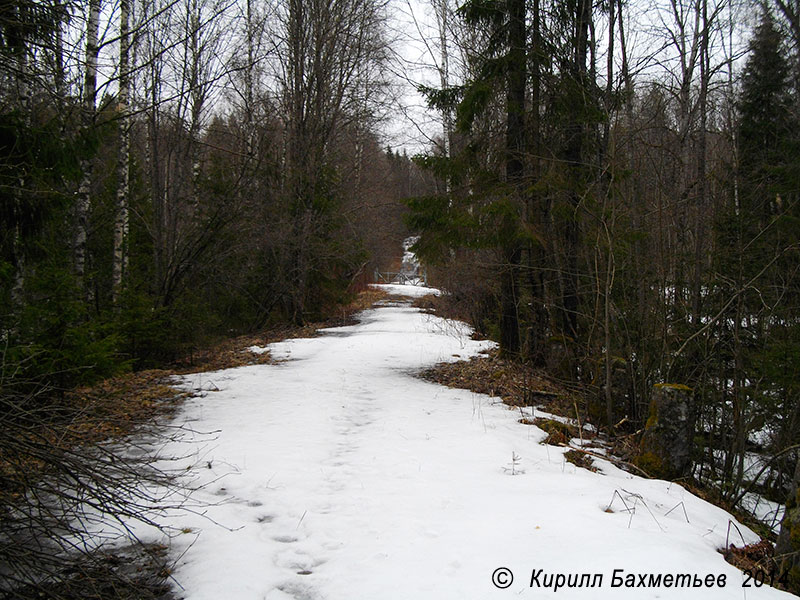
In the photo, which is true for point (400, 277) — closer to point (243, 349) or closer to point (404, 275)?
point (404, 275)

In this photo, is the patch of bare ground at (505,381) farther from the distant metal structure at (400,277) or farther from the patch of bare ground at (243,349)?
the distant metal structure at (400,277)

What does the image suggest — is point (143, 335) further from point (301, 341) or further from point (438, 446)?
point (438, 446)

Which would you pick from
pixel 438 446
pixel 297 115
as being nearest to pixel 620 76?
pixel 438 446

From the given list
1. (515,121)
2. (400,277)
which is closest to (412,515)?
(515,121)

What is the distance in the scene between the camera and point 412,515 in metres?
3.74

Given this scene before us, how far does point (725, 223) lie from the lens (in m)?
7.59

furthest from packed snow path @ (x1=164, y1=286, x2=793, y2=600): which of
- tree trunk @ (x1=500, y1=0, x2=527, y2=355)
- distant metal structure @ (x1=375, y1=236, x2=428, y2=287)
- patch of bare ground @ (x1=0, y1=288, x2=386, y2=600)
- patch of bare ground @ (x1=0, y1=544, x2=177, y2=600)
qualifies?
distant metal structure @ (x1=375, y1=236, x2=428, y2=287)

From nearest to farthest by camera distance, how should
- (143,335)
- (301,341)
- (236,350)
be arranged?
1. (143,335)
2. (236,350)
3. (301,341)

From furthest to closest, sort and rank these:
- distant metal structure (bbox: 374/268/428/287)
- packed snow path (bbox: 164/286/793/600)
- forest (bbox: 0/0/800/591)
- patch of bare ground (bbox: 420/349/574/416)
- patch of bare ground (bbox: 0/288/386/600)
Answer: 1. distant metal structure (bbox: 374/268/428/287)
2. patch of bare ground (bbox: 420/349/574/416)
3. forest (bbox: 0/0/800/591)
4. packed snow path (bbox: 164/286/793/600)
5. patch of bare ground (bbox: 0/288/386/600)

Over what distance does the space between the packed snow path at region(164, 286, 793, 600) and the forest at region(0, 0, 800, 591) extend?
920mm

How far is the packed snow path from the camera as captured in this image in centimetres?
283

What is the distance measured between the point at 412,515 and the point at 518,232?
542 centimetres

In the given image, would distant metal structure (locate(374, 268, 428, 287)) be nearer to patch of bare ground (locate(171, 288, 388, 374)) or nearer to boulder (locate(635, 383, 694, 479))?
patch of bare ground (locate(171, 288, 388, 374))

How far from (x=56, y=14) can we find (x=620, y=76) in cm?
785
